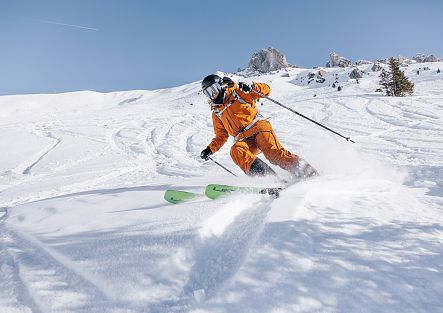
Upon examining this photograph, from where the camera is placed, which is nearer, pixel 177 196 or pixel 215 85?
pixel 177 196

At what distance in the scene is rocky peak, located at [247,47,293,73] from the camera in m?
87.7

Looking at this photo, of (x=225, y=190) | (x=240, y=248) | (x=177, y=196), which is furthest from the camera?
(x=177, y=196)

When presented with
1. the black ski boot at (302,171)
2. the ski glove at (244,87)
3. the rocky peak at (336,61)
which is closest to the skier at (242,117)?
the ski glove at (244,87)

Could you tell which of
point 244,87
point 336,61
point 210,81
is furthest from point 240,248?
point 336,61

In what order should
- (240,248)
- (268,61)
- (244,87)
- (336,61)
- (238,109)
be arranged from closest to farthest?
1. (240,248)
2. (244,87)
3. (238,109)
4. (336,61)
5. (268,61)

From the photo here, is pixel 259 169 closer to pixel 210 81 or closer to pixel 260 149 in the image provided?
pixel 260 149

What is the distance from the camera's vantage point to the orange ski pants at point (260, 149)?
16.3ft

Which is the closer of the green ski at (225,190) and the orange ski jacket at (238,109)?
the green ski at (225,190)

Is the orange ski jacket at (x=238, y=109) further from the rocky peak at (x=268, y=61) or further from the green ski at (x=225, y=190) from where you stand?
the rocky peak at (x=268, y=61)

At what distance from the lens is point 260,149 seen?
17.7 ft

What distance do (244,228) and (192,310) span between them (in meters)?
1.18

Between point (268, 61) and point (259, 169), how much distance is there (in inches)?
3453

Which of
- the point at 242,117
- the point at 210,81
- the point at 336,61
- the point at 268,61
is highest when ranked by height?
the point at 268,61

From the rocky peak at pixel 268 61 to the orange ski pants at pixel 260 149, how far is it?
84.4 meters
